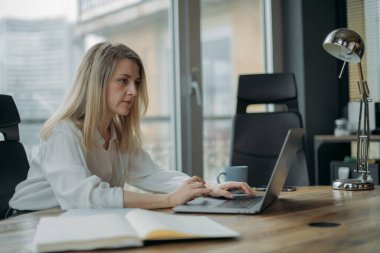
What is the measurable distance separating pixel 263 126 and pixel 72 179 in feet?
4.39

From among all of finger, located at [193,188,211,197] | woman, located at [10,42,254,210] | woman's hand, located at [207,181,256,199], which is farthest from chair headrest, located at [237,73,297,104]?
finger, located at [193,188,211,197]

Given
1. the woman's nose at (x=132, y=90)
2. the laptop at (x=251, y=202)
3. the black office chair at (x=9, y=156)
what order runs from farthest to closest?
the black office chair at (x=9, y=156)
the woman's nose at (x=132, y=90)
the laptop at (x=251, y=202)

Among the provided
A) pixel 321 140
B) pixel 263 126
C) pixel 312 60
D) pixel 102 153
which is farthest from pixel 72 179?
pixel 312 60

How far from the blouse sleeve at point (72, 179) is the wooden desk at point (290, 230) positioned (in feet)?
0.22

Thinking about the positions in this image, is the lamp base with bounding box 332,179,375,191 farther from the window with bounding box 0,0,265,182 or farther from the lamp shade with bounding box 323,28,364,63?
the window with bounding box 0,0,265,182

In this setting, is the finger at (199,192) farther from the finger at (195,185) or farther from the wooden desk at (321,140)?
the wooden desk at (321,140)

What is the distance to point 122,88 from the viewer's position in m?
1.71

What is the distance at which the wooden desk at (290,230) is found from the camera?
0.87 m

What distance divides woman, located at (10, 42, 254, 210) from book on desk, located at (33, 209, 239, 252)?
0.32 m

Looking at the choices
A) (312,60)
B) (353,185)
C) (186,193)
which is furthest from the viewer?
(312,60)

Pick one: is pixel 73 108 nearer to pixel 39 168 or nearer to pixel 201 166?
pixel 39 168

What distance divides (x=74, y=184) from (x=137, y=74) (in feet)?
1.76

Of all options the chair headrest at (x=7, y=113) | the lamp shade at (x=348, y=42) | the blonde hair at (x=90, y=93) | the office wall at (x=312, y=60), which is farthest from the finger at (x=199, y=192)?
the office wall at (x=312, y=60)

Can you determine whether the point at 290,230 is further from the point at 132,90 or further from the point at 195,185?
the point at 132,90
